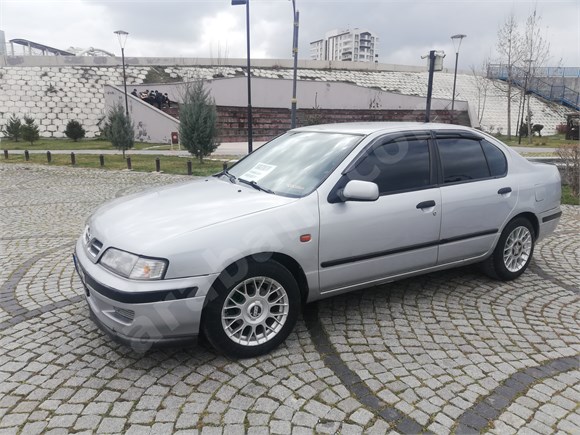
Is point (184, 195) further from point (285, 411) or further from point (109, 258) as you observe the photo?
point (285, 411)

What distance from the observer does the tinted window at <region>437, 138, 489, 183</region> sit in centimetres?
407

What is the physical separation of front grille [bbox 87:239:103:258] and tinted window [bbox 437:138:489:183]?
9.75 feet

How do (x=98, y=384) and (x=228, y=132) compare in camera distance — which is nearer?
(x=98, y=384)

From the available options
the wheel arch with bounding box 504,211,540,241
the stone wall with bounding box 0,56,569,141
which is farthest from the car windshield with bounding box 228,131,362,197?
the stone wall with bounding box 0,56,569,141

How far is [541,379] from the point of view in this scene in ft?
9.66

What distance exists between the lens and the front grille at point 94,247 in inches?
124

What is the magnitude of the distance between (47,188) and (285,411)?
11119 mm

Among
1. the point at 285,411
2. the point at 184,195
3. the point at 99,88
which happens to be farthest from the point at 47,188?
the point at 99,88

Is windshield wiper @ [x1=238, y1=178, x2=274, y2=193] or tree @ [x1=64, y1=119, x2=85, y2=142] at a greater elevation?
tree @ [x1=64, y1=119, x2=85, y2=142]

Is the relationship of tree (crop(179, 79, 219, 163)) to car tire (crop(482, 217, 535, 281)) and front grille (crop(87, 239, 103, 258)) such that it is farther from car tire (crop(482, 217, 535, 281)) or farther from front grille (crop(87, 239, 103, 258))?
front grille (crop(87, 239, 103, 258))

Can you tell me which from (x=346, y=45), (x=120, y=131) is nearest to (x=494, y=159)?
(x=120, y=131)

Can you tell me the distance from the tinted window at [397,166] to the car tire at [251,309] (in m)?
1.07

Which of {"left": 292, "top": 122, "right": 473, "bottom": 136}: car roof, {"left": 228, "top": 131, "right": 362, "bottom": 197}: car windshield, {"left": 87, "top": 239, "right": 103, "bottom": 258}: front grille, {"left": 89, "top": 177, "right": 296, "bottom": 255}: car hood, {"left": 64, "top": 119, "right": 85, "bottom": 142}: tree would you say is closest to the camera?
{"left": 89, "top": 177, "right": 296, "bottom": 255}: car hood

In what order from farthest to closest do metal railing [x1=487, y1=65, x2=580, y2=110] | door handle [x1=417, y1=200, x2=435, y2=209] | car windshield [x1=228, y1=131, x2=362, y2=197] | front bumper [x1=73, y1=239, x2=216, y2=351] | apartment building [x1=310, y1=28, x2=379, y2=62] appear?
apartment building [x1=310, y1=28, x2=379, y2=62] → metal railing [x1=487, y1=65, x2=580, y2=110] → door handle [x1=417, y1=200, x2=435, y2=209] → car windshield [x1=228, y1=131, x2=362, y2=197] → front bumper [x1=73, y1=239, x2=216, y2=351]
